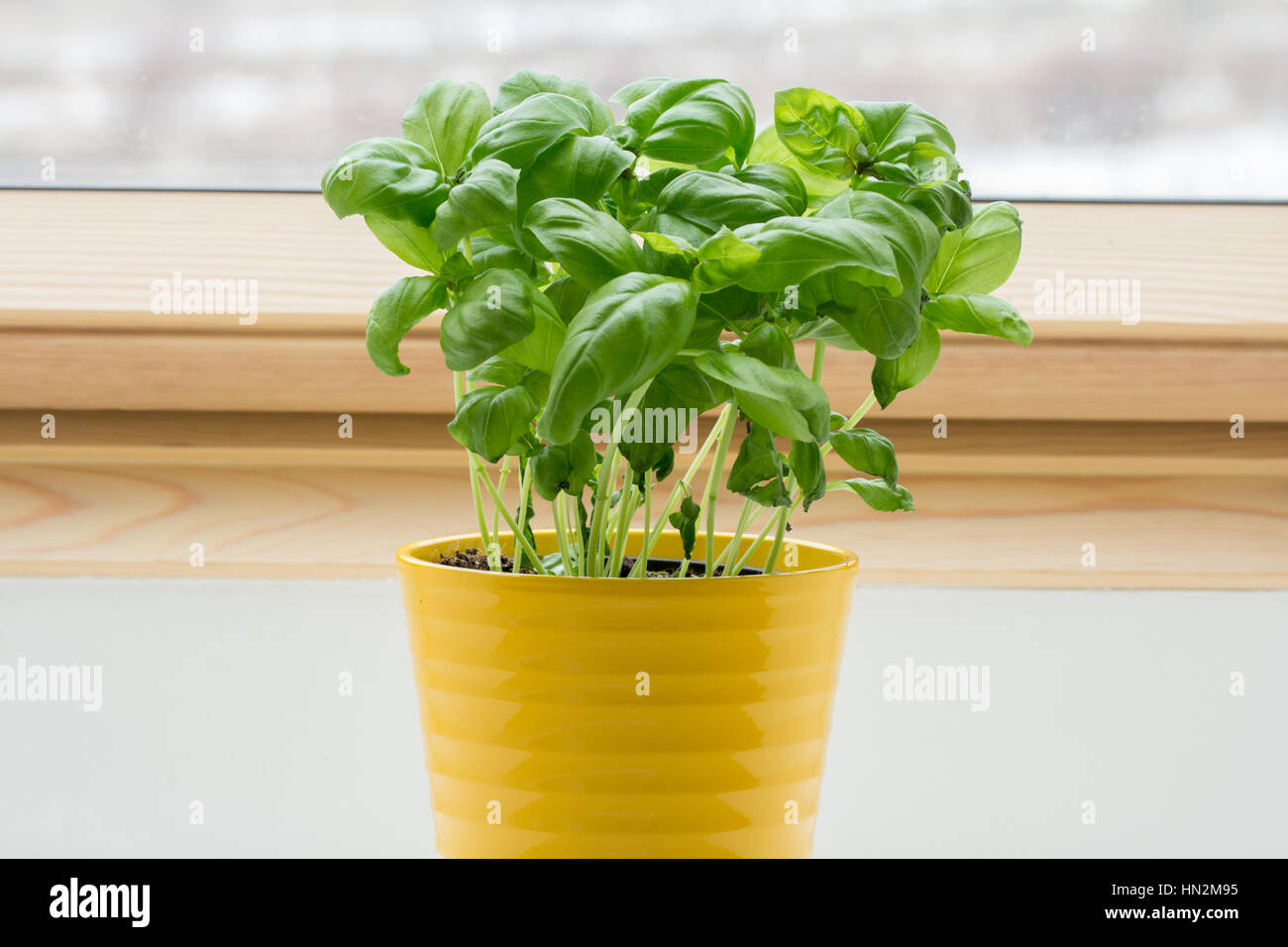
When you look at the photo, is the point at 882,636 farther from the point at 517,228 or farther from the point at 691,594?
the point at 517,228

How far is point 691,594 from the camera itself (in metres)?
0.52

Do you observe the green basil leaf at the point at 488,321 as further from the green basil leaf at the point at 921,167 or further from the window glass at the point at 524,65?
the window glass at the point at 524,65

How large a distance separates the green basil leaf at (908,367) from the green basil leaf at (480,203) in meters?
0.20

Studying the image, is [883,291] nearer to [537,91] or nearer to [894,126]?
Answer: [894,126]

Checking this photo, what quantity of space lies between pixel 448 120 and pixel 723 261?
189mm

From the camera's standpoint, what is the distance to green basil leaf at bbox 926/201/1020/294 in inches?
22.7

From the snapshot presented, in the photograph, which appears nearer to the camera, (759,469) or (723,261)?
(723,261)

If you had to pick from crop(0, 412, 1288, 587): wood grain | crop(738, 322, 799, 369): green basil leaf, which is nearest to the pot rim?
crop(738, 322, 799, 369): green basil leaf

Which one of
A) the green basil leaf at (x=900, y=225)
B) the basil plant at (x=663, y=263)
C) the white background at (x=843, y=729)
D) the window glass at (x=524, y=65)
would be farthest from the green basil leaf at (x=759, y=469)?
the window glass at (x=524, y=65)

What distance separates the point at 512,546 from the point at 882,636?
38 centimetres

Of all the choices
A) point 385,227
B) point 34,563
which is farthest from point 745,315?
point 34,563

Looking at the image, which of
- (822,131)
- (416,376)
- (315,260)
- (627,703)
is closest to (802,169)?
(822,131)

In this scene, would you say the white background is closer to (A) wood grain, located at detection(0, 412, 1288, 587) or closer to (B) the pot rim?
(A) wood grain, located at detection(0, 412, 1288, 587)

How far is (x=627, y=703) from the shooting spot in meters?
0.53
